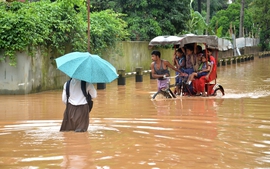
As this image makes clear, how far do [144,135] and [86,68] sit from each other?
1.63 meters

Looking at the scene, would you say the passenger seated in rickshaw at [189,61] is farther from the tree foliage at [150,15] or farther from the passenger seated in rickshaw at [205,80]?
the tree foliage at [150,15]

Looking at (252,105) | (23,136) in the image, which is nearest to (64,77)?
(252,105)

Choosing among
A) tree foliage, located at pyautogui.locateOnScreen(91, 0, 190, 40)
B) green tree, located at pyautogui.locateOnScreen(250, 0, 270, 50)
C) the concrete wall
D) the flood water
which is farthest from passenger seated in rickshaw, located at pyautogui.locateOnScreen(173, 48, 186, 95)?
green tree, located at pyautogui.locateOnScreen(250, 0, 270, 50)

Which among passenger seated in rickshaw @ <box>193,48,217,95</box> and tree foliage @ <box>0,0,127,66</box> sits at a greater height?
tree foliage @ <box>0,0,127,66</box>

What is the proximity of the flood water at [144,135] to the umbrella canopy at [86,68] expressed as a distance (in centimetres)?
104

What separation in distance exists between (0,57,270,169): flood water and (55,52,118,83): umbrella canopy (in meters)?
1.04

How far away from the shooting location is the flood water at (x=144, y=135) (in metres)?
7.34

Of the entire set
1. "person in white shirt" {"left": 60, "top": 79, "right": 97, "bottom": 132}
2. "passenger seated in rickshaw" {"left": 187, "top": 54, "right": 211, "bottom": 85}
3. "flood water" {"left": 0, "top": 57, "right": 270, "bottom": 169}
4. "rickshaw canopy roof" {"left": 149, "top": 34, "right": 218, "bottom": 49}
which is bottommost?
"flood water" {"left": 0, "top": 57, "right": 270, "bottom": 169}

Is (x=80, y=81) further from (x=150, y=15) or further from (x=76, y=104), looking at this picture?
(x=150, y=15)

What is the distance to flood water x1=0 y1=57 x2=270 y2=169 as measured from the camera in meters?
7.34

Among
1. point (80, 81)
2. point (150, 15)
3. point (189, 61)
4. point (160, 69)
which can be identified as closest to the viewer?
point (80, 81)

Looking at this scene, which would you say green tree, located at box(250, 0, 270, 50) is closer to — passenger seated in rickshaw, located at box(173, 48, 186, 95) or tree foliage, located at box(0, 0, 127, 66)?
tree foliage, located at box(0, 0, 127, 66)

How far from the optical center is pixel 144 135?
9430 millimetres

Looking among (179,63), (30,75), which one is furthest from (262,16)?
(30,75)
